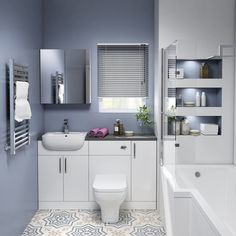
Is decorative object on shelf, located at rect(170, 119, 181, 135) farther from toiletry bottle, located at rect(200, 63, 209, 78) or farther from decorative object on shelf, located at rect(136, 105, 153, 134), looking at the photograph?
decorative object on shelf, located at rect(136, 105, 153, 134)

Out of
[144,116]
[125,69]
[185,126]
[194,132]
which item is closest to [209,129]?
[194,132]

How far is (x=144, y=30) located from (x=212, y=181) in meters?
2.03

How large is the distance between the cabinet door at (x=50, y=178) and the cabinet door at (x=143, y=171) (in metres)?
0.87

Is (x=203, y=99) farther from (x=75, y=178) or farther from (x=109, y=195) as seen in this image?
(x=75, y=178)

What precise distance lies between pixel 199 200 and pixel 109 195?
1.15 m

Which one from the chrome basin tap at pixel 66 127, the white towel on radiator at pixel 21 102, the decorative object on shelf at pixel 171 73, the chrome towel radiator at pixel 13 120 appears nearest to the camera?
the chrome towel radiator at pixel 13 120

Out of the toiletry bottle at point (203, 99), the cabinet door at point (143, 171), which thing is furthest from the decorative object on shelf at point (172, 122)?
the cabinet door at point (143, 171)

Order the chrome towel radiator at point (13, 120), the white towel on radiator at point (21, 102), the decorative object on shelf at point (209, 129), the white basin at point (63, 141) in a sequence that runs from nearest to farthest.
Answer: the chrome towel radiator at point (13, 120) < the white towel on radiator at point (21, 102) < the decorative object on shelf at point (209, 129) < the white basin at point (63, 141)

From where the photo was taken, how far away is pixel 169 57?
377cm

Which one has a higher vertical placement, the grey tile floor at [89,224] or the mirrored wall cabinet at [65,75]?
the mirrored wall cabinet at [65,75]

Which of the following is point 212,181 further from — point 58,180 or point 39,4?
point 39,4

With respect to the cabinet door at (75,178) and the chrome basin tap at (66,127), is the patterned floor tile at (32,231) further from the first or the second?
the chrome basin tap at (66,127)

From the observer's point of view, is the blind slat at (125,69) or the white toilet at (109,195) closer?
the white toilet at (109,195)

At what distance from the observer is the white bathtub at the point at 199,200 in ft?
8.77
